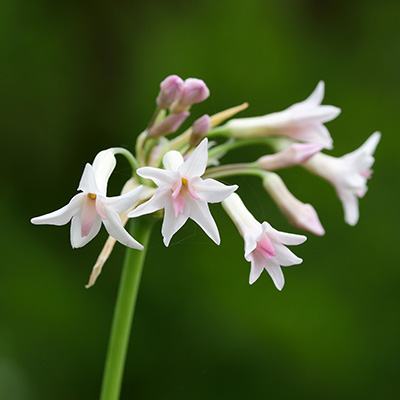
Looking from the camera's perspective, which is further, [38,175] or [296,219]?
[38,175]

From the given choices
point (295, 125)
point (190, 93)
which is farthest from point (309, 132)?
point (190, 93)

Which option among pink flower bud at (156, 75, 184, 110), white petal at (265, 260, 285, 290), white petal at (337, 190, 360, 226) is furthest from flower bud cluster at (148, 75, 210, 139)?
white petal at (337, 190, 360, 226)

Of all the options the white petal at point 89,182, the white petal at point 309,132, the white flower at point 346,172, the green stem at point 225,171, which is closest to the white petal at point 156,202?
the white petal at point 89,182

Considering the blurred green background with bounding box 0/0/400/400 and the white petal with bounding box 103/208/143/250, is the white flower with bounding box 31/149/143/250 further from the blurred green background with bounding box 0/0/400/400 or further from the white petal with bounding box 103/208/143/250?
the blurred green background with bounding box 0/0/400/400

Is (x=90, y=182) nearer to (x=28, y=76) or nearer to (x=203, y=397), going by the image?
(x=203, y=397)

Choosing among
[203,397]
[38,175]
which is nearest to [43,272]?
[38,175]

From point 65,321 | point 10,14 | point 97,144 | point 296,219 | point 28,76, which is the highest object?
point 10,14
